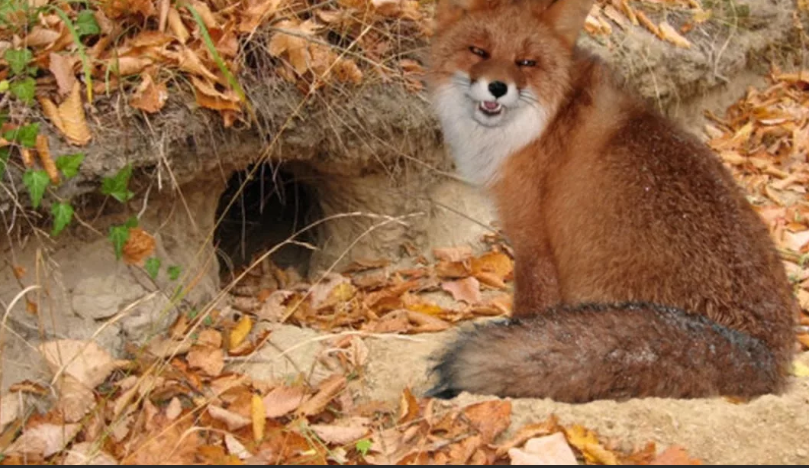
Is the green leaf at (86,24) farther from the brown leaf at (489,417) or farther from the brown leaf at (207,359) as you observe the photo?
the brown leaf at (489,417)

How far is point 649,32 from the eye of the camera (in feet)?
27.0

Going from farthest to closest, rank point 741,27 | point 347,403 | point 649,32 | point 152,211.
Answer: point 741,27, point 649,32, point 152,211, point 347,403

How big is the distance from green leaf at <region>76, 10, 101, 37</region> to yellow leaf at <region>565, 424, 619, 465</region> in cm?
370

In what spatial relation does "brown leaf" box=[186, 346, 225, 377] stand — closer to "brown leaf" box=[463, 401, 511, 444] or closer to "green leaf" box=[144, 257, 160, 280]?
"green leaf" box=[144, 257, 160, 280]

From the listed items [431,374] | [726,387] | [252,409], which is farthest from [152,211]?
[726,387]

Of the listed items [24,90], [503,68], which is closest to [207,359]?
[24,90]

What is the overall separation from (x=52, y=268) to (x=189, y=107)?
127 centimetres

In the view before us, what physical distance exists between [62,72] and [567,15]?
3.00 meters

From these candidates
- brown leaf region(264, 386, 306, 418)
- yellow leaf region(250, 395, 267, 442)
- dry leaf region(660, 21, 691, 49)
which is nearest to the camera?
yellow leaf region(250, 395, 267, 442)

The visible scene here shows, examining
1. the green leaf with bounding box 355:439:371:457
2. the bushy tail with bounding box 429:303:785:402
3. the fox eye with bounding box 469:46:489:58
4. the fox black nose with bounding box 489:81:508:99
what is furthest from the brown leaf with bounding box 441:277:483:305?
the green leaf with bounding box 355:439:371:457

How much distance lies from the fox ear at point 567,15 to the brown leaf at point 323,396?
2.42m

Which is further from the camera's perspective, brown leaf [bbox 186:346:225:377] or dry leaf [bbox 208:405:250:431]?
brown leaf [bbox 186:346:225:377]

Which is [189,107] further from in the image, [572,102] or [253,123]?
[572,102]

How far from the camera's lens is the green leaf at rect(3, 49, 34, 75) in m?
5.11
